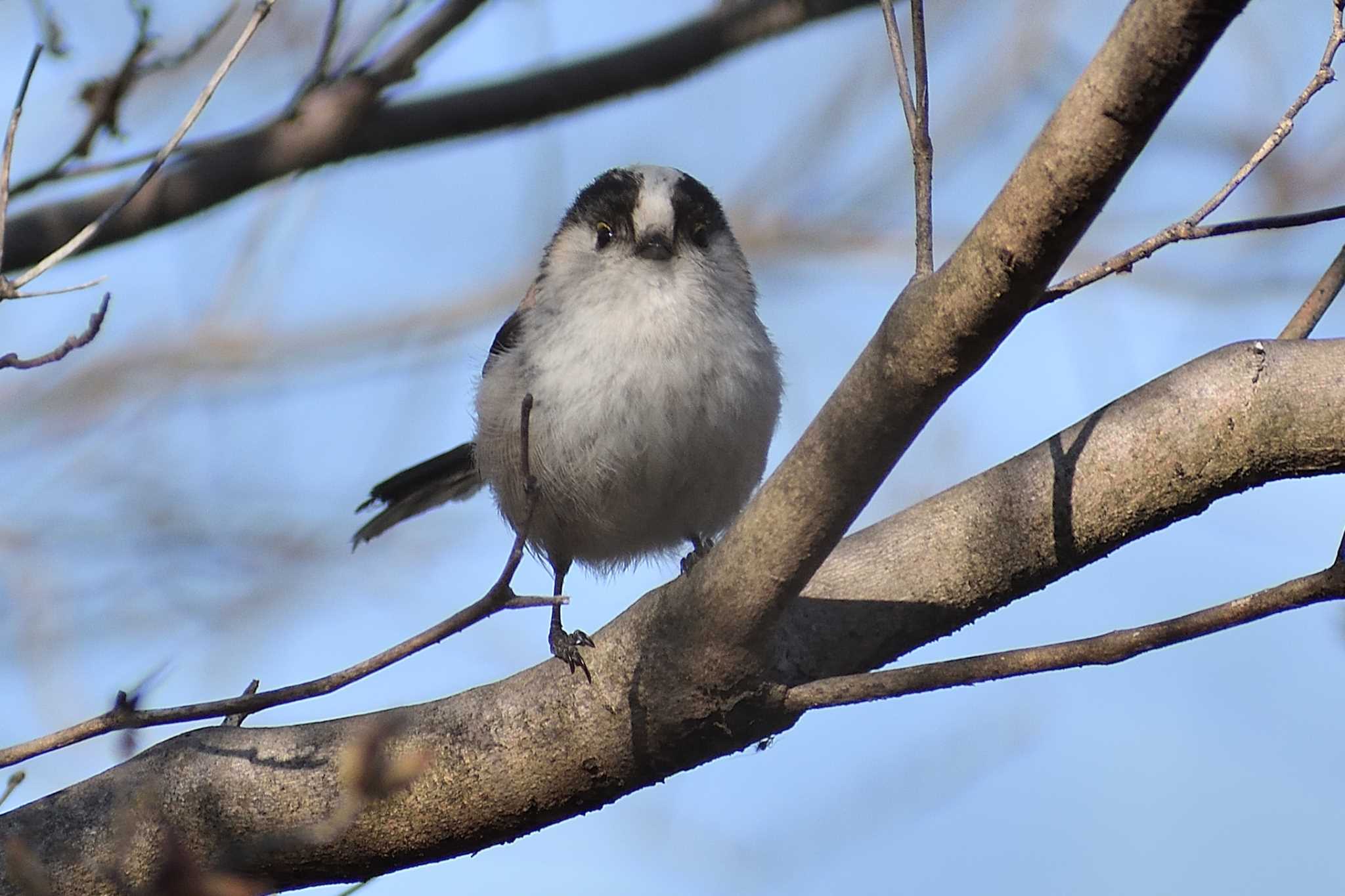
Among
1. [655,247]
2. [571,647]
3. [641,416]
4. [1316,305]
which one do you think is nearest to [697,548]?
[641,416]

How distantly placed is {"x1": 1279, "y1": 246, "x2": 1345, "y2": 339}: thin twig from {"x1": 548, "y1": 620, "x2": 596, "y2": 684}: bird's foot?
1.47 m

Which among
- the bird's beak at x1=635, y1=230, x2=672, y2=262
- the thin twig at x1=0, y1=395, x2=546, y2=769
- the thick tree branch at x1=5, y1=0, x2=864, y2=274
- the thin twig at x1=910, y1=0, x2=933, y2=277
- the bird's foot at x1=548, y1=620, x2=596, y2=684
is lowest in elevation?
the thin twig at x1=0, y1=395, x2=546, y2=769

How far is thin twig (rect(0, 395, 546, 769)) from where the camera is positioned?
182cm

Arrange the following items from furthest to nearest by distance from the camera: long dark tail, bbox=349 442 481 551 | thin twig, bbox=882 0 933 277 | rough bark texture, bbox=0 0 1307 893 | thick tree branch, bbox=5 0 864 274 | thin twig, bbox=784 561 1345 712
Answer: long dark tail, bbox=349 442 481 551
thick tree branch, bbox=5 0 864 274
rough bark texture, bbox=0 0 1307 893
thin twig, bbox=882 0 933 277
thin twig, bbox=784 561 1345 712

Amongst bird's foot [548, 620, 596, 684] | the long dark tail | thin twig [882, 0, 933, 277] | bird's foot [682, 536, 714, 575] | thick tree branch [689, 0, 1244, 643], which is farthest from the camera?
the long dark tail

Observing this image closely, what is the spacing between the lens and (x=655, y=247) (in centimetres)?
362

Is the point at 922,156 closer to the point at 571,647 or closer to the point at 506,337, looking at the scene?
the point at 571,647

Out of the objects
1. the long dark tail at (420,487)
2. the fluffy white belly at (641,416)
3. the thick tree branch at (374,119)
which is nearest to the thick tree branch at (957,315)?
the fluffy white belly at (641,416)

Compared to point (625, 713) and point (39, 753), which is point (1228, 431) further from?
point (39, 753)

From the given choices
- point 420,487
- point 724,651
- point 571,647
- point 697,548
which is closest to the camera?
point 724,651

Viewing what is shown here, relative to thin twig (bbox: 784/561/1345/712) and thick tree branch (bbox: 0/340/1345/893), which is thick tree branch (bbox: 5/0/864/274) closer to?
thick tree branch (bbox: 0/340/1345/893)

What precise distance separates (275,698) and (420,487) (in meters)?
2.77

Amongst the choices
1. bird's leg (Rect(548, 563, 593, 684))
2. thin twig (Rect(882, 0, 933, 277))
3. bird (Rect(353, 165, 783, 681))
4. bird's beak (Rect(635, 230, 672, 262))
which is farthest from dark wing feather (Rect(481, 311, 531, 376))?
thin twig (Rect(882, 0, 933, 277))

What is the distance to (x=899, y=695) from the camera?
2.07 m
